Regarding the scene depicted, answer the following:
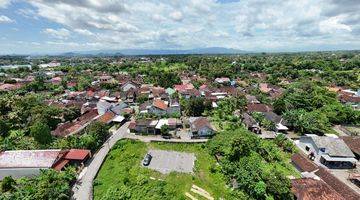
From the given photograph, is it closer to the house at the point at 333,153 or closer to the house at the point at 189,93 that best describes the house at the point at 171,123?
the house at the point at 189,93

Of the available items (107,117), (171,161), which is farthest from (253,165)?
(107,117)

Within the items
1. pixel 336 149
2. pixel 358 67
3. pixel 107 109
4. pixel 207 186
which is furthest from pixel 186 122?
pixel 358 67

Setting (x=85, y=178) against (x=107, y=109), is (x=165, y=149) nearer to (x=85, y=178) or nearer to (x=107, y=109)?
(x=85, y=178)

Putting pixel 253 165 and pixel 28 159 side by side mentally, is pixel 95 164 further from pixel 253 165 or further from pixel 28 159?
pixel 253 165

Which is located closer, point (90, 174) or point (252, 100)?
point (90, 174)

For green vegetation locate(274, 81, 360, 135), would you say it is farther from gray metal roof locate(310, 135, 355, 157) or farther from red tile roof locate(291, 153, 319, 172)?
red tile roof locate(291, 153, 319, 172)
